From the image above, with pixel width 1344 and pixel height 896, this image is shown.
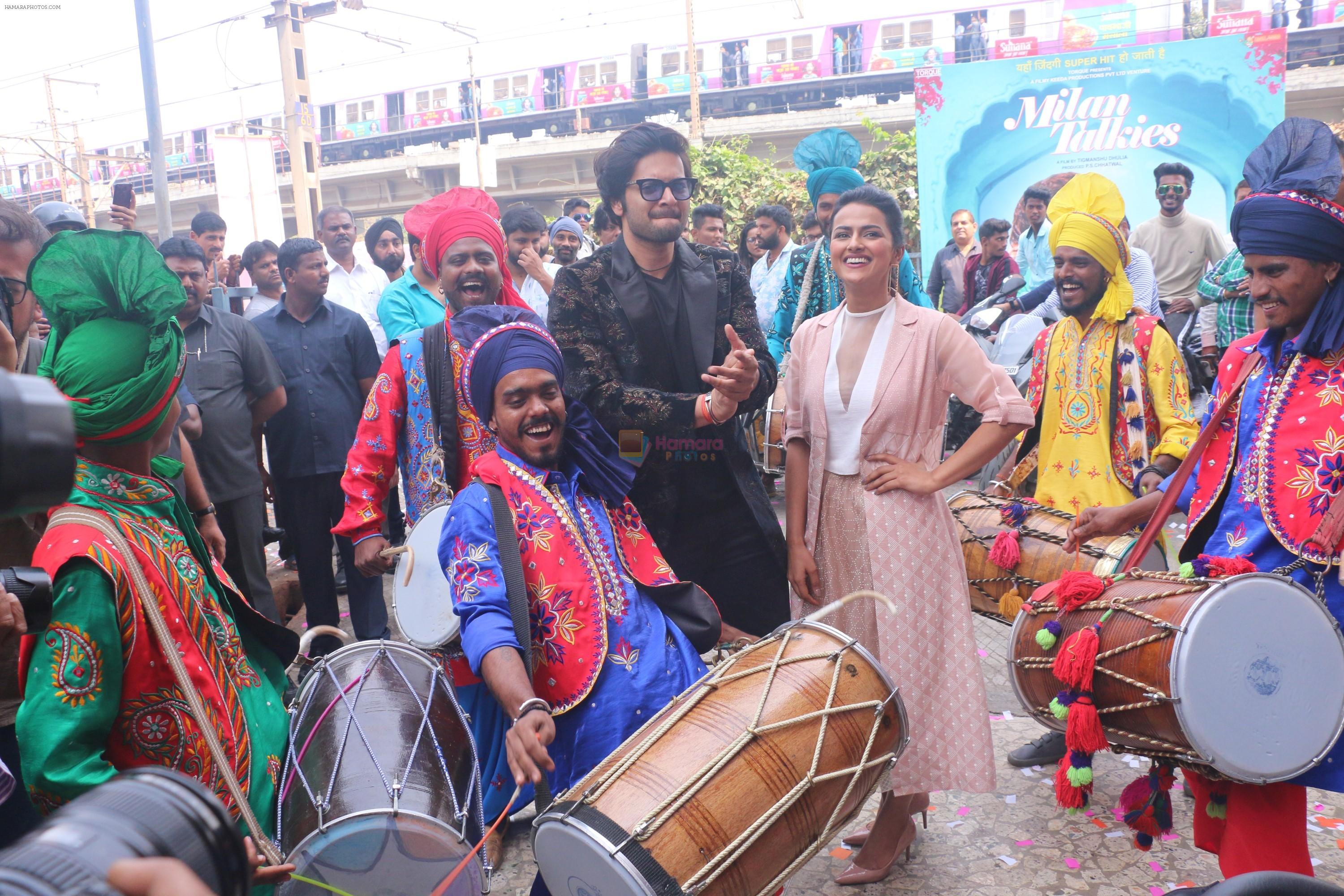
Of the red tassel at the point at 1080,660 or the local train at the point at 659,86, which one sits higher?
the local train at the point at 659,86

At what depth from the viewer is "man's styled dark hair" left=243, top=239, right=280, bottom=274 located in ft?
22.2

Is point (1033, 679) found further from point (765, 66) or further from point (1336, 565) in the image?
point (765, 66)

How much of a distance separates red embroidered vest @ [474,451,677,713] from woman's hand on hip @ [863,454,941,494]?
0.75 meters

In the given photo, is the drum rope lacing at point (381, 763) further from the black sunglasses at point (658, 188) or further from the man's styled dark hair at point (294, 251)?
the man's styled dark hair at point (294, 251)

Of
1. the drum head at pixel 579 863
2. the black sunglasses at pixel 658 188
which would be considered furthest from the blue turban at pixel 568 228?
the drum head at pixel 579 863

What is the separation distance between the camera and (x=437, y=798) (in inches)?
90.1

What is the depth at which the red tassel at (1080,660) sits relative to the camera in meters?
2.51

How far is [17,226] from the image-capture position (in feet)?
10.7

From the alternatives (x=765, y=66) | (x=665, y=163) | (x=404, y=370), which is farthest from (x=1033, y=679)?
(x=765, y=66)

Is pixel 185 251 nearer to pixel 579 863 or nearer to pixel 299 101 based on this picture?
pixel 579 863

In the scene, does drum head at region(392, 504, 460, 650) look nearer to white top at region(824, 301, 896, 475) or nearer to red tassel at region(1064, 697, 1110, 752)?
white top at region(824, 301, 896, 475)

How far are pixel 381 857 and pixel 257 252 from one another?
564cm

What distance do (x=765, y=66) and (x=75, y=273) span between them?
40523 millimetres

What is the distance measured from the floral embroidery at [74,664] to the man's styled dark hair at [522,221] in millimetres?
5439
